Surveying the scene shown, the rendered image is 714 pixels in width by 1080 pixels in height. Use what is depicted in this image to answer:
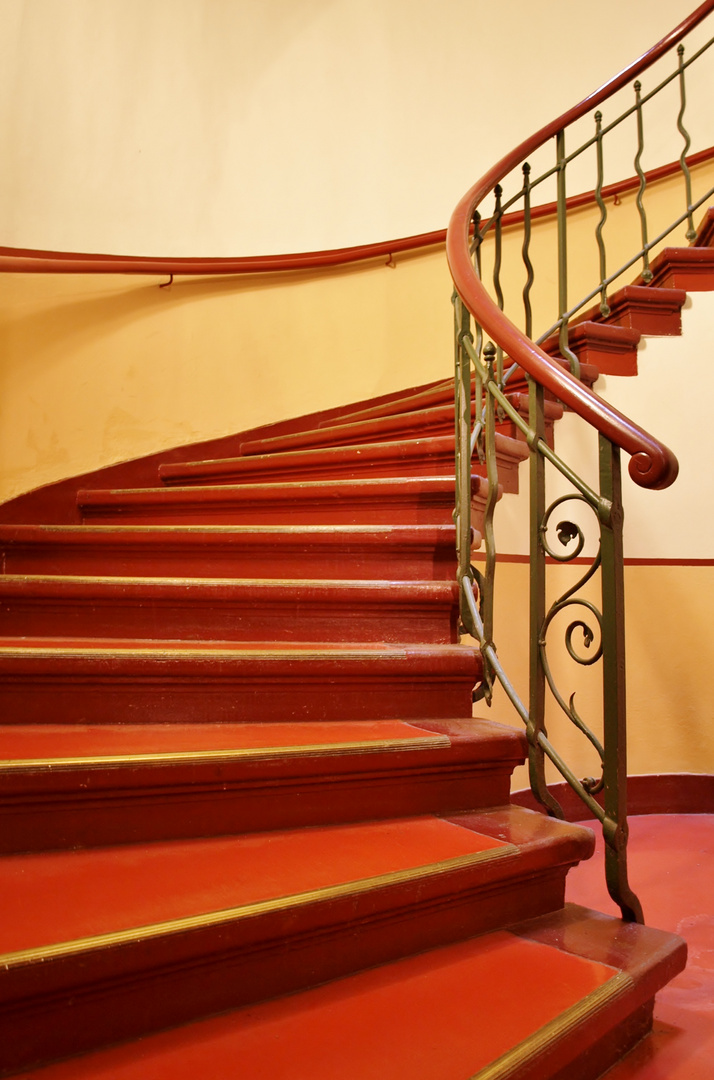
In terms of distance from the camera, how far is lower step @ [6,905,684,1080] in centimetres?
89

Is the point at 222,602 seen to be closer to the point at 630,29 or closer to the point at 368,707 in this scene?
the point at 368,707

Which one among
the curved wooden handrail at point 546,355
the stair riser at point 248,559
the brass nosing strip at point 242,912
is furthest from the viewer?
the stair riser at point 248,559

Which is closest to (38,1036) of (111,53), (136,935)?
(136,935)

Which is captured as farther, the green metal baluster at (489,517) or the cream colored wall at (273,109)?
the cream colored wall at (273,109)

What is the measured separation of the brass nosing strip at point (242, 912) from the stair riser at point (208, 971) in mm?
12

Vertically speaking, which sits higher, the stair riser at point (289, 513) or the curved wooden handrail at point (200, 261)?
the curved wooden handrail at point (200, 261)

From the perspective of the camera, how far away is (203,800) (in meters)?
1.20

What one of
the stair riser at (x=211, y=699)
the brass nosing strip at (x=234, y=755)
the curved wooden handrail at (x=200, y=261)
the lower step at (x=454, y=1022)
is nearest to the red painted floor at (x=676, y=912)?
the lower step at (x=454, y=1022)

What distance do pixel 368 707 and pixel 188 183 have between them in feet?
8.53

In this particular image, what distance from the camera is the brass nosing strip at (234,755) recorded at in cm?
111

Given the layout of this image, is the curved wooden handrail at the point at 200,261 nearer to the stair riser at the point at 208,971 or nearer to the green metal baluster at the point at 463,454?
the green metal baluster at the point at 463,454

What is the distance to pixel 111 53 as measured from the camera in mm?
3141

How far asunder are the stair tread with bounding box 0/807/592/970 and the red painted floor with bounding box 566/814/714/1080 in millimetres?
301

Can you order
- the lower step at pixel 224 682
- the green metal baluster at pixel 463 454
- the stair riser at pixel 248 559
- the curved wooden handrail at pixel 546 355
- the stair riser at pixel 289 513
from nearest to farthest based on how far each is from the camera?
the curved wooden handrail at pixel 546 355 < the lower step at pixel 224 682 < the green metal baluster at pixel 463 454 < the stair riser at pixel 248 559 < the stair riser at pixel 289 513
